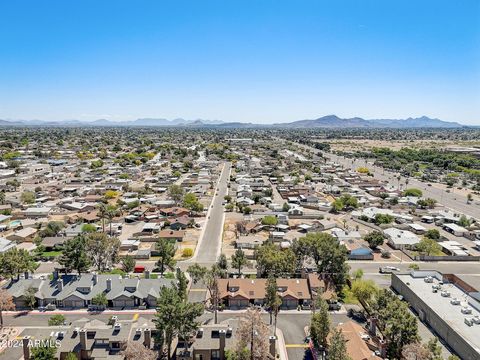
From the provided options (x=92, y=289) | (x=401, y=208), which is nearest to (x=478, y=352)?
(x=92, y=289)

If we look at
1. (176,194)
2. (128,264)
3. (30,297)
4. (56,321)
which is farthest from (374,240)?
(30,297)

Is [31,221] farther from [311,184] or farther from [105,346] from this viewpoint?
[311,184]

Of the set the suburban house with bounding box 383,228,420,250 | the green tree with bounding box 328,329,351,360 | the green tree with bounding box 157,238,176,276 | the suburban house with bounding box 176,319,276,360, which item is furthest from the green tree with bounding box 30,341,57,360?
the suburban house with bounding box 383,228,420,250

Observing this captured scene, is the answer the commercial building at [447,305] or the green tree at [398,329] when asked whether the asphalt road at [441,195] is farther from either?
the green tree at [398,329]

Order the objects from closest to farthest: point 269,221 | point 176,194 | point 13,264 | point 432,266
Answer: point 13,264, point 432,266, point 269,221, point 176,194

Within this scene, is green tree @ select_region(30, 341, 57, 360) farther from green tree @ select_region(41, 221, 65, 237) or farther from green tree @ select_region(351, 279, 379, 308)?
green tree @ select_region(41, 221, 65, 237)

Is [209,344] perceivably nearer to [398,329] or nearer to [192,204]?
[398,329]
